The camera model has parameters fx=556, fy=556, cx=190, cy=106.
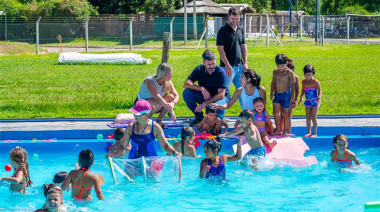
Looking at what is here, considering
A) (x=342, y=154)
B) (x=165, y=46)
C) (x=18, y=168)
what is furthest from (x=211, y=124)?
(x=18, y=168)

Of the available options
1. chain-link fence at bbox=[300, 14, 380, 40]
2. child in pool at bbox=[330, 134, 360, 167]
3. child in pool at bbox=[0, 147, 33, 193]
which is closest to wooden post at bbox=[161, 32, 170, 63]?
child in pool at bbox=[330, 134, 360, 167]

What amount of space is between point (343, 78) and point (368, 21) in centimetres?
2776

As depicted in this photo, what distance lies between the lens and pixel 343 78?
15.7 m

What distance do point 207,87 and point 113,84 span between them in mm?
5458

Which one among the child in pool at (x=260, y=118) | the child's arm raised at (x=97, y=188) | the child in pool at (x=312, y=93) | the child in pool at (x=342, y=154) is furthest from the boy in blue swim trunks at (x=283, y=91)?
the child's arm raised at (x=97, y=188)

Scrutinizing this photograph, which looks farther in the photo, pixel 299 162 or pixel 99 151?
pixel 99 151

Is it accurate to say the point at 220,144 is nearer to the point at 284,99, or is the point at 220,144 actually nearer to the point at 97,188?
the point at 97,188

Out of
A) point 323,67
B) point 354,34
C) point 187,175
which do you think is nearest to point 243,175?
point 187,175

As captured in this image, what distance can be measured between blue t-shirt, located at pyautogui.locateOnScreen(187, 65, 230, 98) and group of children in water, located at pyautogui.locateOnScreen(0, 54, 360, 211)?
43 cm

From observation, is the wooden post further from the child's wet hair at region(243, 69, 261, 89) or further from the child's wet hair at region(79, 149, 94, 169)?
the child's wet hair at region(79, 149, 94, 169)

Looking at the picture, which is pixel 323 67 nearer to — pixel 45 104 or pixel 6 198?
pixel 45 104

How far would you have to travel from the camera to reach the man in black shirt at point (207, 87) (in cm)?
947

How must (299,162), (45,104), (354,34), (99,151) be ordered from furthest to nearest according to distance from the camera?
(354,34) → (45,104) → (99,151) → (299,162)

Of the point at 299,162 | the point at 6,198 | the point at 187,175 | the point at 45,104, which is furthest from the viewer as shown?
the point at 45,104
